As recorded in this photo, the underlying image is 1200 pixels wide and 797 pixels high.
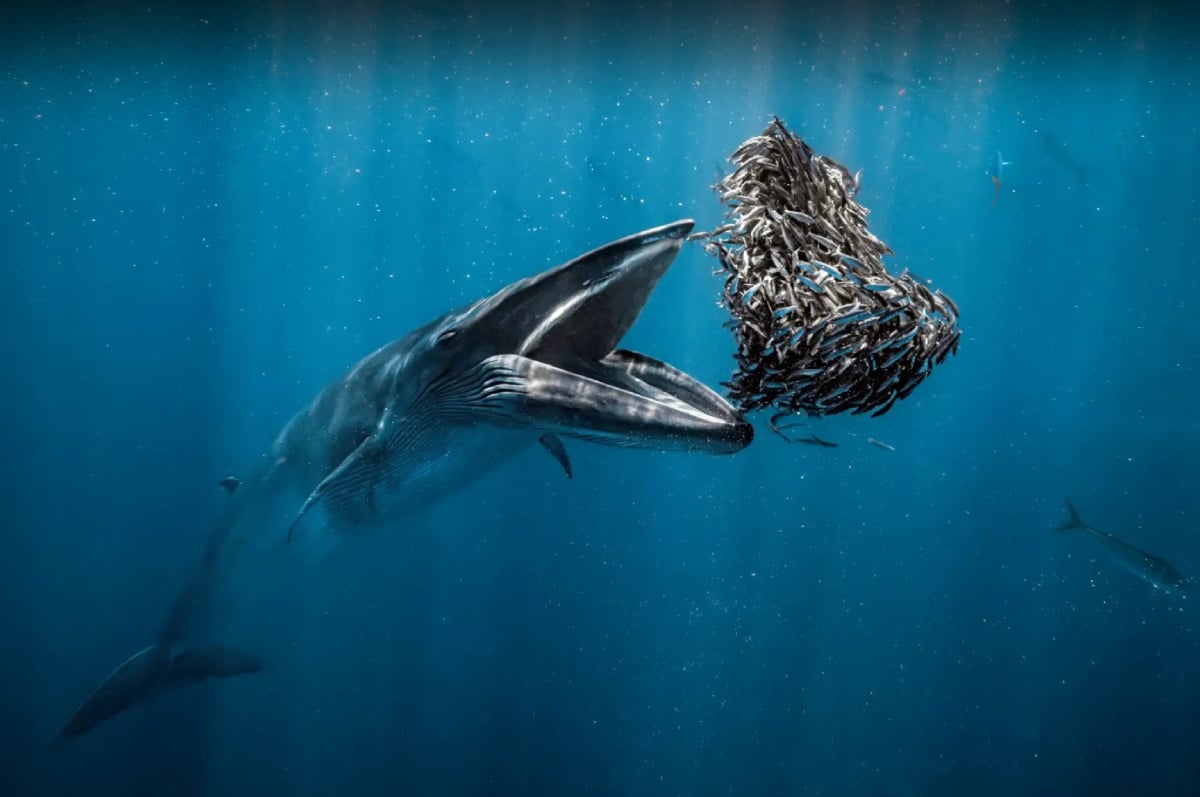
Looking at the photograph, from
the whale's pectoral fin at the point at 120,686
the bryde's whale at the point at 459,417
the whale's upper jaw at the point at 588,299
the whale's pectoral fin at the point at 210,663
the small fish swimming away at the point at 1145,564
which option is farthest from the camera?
the small fish swimming away at the point at 1145,564

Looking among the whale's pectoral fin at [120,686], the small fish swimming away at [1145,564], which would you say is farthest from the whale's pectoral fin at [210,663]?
the small fish swimming away at [1145,564]

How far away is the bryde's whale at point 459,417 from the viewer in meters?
3.43

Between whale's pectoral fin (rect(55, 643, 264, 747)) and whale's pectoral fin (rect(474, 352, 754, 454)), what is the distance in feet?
21.8

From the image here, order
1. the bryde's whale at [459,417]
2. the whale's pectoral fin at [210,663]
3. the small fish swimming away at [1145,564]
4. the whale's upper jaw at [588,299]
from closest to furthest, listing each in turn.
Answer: the bryde's whale at [459,417]
the whale's upper jaw at [588,299]
the whale's pectoral fin at [210,663]
the small fish swimming away at [1145,564]

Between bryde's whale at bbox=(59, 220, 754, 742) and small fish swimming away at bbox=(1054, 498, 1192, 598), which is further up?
bryde's whale at bbox=(59, 220, 754, 742)

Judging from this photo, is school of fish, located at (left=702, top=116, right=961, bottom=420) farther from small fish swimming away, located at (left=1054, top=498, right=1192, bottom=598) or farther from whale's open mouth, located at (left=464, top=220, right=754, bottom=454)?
small fish swimming away, located at (left=1054, top=498, right=1192, bottom=598)

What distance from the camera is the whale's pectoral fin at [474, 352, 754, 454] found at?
3100mm

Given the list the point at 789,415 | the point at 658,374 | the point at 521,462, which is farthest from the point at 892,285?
the point at 521,462

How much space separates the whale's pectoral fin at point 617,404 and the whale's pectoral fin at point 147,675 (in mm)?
6634

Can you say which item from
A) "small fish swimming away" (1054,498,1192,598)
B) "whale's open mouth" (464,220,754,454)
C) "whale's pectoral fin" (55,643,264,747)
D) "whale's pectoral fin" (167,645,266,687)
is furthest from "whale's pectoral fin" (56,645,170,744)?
"small fish swimming away" (1054,498,1192,598)

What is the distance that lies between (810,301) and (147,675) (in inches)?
367

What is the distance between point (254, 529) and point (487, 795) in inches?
413

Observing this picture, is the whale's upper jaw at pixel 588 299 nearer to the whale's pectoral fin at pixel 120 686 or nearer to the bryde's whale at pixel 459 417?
the bryde's whale at pixel 459 417

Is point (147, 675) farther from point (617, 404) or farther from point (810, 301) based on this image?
point (810, 301)
